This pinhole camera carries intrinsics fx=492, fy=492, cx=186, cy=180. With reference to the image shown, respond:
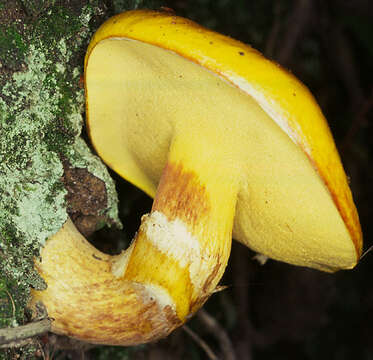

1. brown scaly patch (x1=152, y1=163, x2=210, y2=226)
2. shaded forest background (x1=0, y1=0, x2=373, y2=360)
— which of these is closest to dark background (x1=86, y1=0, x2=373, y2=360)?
shaded forest background (x1=0, y1=0, x2=373, y2=360)

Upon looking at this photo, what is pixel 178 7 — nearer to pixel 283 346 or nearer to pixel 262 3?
pixel 262 3

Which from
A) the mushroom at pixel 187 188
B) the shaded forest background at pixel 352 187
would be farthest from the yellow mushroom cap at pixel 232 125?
the shaded forest background at pixel 352 187

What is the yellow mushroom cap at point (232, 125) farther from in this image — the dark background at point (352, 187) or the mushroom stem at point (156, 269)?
the dark background at point (352, 187)

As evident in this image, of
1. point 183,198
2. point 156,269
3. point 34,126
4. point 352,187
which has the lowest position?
point 352,187

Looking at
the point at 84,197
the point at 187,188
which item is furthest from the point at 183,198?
the point at 84,197

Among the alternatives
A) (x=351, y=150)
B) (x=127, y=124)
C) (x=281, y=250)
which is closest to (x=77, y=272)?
(x=127, y=124)

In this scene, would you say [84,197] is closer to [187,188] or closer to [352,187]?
[187,188]

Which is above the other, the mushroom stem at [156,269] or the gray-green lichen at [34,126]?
the gray-green lichen at [34,126]
